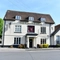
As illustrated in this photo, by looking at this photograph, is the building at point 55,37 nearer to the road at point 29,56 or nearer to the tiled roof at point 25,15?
the tiled roof at point 25,15

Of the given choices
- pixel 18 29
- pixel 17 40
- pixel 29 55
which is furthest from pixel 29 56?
pixel 18 29

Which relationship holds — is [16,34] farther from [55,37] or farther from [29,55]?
[29,55]

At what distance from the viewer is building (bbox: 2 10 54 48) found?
29.0 m

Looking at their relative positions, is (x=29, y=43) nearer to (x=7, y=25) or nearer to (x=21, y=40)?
(x=21, y=40)

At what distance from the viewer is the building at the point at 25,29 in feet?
95.0

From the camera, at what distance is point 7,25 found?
29.0 metres

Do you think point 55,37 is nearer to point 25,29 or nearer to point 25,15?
point 25,29

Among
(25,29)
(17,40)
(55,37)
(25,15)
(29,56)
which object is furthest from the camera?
(25,15)

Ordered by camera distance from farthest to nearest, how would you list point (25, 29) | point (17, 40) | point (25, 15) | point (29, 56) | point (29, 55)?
point (25, 15) < point (25, 29) < point (17, 40) < point (29, 55) < point (29, 56)

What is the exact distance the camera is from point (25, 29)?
98.9 ft

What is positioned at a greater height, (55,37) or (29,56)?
(55,37)

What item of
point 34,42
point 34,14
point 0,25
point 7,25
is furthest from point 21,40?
point 0,25

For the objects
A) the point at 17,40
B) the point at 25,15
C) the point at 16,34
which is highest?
the point at 25,15

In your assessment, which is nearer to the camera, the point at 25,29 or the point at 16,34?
the point at 16,34
